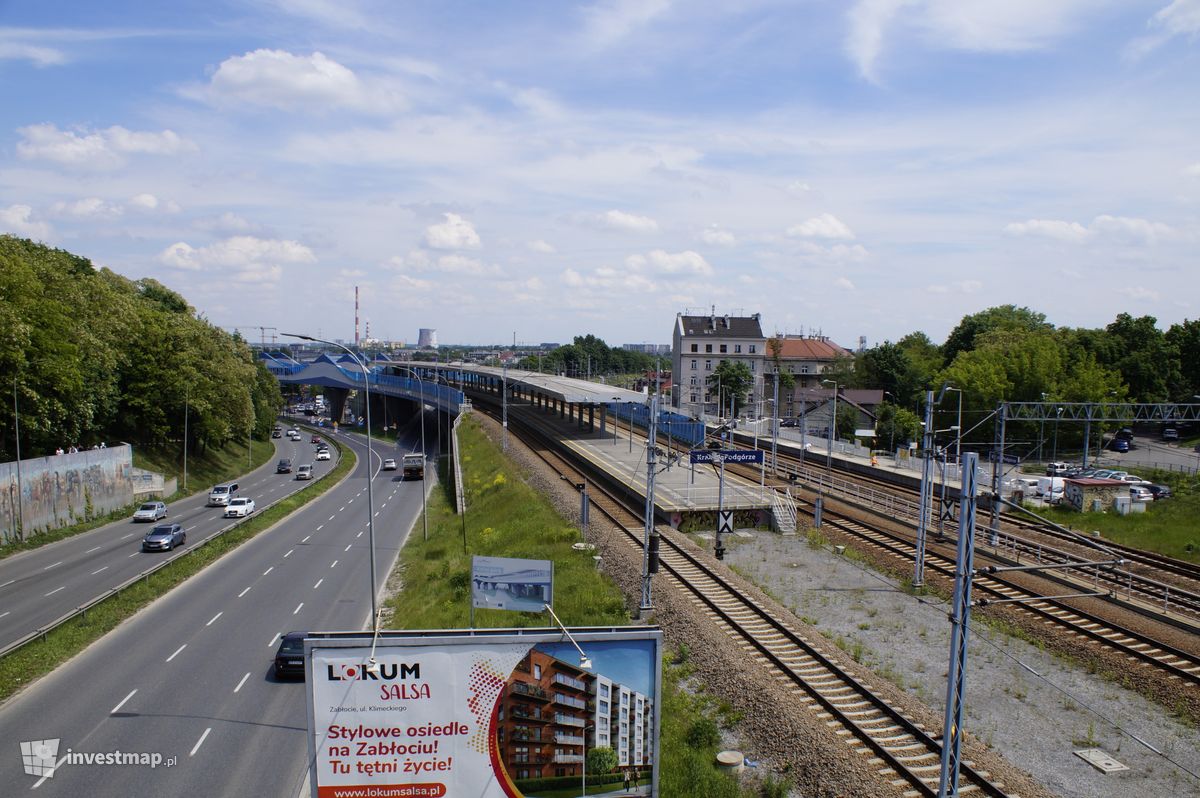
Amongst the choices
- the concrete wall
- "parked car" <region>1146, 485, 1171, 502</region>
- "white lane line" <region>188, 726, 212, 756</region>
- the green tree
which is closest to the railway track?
the green tree

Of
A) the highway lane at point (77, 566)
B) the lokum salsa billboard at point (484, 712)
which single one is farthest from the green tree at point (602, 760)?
the highway lane at point (77, 566)

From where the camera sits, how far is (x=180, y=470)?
59781 millimetres

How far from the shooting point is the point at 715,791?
514 inches

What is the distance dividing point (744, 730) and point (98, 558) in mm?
31387

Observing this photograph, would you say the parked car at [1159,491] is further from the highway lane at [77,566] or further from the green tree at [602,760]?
the highway lane at [77,566]

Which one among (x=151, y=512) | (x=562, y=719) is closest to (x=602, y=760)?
(x=562, y=719)

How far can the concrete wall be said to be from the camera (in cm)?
3666

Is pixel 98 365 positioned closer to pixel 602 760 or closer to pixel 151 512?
pixel 151 512

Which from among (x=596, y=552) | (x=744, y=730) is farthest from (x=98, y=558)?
(x=744, y=730)

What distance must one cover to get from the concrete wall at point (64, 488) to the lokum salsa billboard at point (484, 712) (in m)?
34.9

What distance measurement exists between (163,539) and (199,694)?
19.3 meters

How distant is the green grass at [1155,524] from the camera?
30484 mm

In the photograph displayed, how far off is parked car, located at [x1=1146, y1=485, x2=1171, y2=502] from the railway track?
27.6 metres
